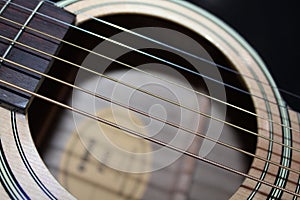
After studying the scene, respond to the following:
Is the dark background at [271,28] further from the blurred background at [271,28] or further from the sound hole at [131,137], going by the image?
the sound hole at [131,137]

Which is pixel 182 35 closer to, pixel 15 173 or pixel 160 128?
pixel 160 128

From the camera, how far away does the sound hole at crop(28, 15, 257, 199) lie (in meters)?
0.84

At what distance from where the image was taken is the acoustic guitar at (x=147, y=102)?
78 centimetres

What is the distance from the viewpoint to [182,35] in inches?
34.6

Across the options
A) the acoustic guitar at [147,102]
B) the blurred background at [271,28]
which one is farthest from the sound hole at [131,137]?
the blurred background at [271,28]

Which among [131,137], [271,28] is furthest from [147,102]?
[271,28]

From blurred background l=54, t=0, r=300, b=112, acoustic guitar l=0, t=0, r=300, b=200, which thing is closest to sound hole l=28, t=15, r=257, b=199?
acoustic guitar l=0, t=0, r=300, b=200

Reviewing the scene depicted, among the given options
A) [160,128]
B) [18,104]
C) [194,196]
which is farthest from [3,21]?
[194,196]

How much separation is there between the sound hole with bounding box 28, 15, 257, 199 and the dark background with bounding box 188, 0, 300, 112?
214 millimetres

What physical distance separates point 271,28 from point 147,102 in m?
0.40

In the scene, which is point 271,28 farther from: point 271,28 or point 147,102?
point 147,102

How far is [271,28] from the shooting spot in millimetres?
1058

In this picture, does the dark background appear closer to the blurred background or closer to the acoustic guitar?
the blurred background

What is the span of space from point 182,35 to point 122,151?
282mm
